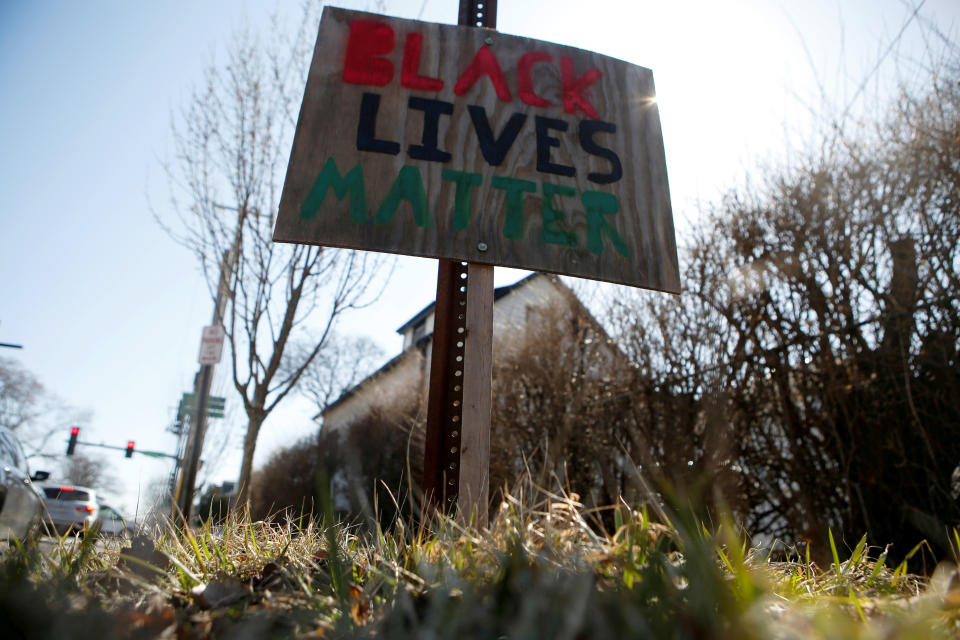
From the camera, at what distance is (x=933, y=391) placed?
5441mm

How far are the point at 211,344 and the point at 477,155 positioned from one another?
7.12m

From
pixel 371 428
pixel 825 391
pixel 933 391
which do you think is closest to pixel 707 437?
pixel 825 391

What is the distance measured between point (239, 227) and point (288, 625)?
18.9 ft

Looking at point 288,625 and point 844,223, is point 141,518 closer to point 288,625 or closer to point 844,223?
point 288,625

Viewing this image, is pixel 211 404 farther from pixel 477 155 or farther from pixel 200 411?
pixel 477 155

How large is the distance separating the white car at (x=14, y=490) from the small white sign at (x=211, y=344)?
7.91ft

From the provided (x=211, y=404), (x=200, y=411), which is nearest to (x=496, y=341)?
(x=200, y=411)

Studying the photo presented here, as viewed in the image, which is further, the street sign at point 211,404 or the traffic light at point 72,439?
the traffic light at point 72,439

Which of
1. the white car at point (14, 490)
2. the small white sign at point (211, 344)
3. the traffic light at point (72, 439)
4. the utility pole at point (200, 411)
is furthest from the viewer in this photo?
the traffic light at point (72, 439)

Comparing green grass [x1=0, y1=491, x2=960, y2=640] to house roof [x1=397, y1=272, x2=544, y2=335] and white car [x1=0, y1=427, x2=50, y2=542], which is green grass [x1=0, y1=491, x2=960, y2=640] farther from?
house roof [x1=397, y1=272, x2=544, y2=335]

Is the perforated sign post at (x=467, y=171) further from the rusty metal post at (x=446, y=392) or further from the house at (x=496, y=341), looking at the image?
the house at (x=496, y=341)

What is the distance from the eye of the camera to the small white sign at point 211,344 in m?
8.60

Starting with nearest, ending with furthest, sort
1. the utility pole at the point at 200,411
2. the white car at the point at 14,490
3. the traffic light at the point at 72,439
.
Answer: the white car at the point at 14,490 < the utility pole at the point at 200,411 < the traffic light at the point at 72,439

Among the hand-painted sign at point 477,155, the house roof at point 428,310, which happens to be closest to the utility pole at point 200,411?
the hand-painted sign at point 477,155
